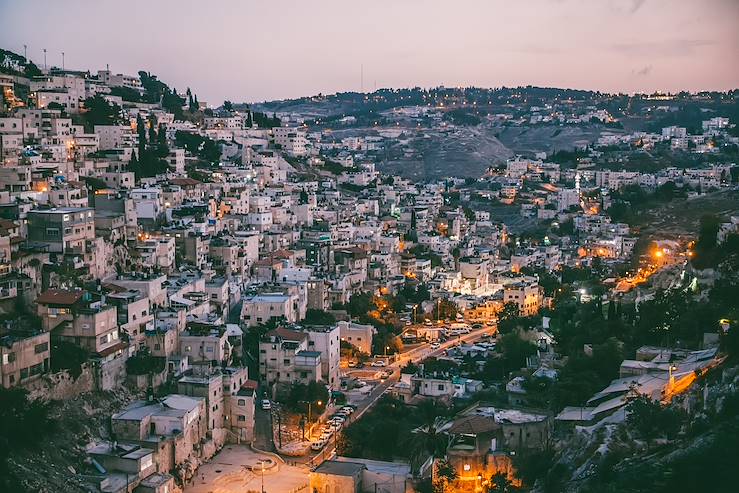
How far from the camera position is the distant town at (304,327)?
38.8 feet

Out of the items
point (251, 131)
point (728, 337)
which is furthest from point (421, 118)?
point (728, 337)

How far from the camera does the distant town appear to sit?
38.8ft

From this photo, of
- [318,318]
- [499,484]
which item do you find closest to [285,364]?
[318,318]

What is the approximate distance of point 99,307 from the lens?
46.1 feet

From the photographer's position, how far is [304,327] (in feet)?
58.5

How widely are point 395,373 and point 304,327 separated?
215 cm

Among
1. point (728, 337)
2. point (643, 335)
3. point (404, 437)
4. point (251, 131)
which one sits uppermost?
point (251, 131)

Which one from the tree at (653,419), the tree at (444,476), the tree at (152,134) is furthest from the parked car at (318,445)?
the tree at (152,134)

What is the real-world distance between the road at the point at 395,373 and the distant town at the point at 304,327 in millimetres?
109

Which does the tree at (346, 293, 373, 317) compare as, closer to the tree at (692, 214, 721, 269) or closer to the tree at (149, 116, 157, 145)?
the tree at (692, 214, 721, 269)

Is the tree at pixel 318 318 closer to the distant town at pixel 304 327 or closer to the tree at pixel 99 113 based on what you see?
the distant town at pixel 304 327

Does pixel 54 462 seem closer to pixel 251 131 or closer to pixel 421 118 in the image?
pixel 251 131

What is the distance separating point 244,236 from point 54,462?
10848 mm

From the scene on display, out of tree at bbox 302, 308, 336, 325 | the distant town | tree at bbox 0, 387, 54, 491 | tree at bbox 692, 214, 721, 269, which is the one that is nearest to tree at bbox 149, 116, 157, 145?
the distant town
